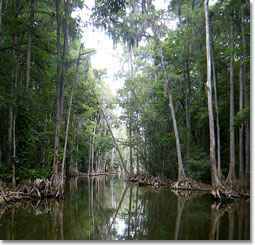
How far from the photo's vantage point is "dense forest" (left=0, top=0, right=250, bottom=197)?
8188 mm

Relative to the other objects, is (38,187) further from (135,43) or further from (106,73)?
(106,73)

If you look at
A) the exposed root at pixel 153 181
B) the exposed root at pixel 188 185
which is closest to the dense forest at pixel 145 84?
the exposed root at pixel 188 185

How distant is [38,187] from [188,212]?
5.01 m

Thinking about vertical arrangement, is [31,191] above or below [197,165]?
below

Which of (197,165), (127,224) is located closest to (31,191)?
(127,224)

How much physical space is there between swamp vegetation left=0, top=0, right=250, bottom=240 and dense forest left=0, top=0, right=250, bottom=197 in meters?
0.06


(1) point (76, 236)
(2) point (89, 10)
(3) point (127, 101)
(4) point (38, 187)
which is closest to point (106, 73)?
(3) point (127, 101)

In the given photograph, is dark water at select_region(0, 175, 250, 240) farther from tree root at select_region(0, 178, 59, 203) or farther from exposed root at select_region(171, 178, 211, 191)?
exposed root at select_region(171, 178, 211, 191)

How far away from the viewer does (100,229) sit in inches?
173

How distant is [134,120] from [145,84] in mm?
2704

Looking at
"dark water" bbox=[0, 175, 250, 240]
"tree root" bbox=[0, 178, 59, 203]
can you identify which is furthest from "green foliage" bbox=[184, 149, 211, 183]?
"tree root" bbox=[0, 178, 59, 203]

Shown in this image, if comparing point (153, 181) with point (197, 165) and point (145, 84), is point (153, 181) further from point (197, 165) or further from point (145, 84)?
point (145, 84)

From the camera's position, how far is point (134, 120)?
18.0 m

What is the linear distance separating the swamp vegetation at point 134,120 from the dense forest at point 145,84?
2.2 inches
